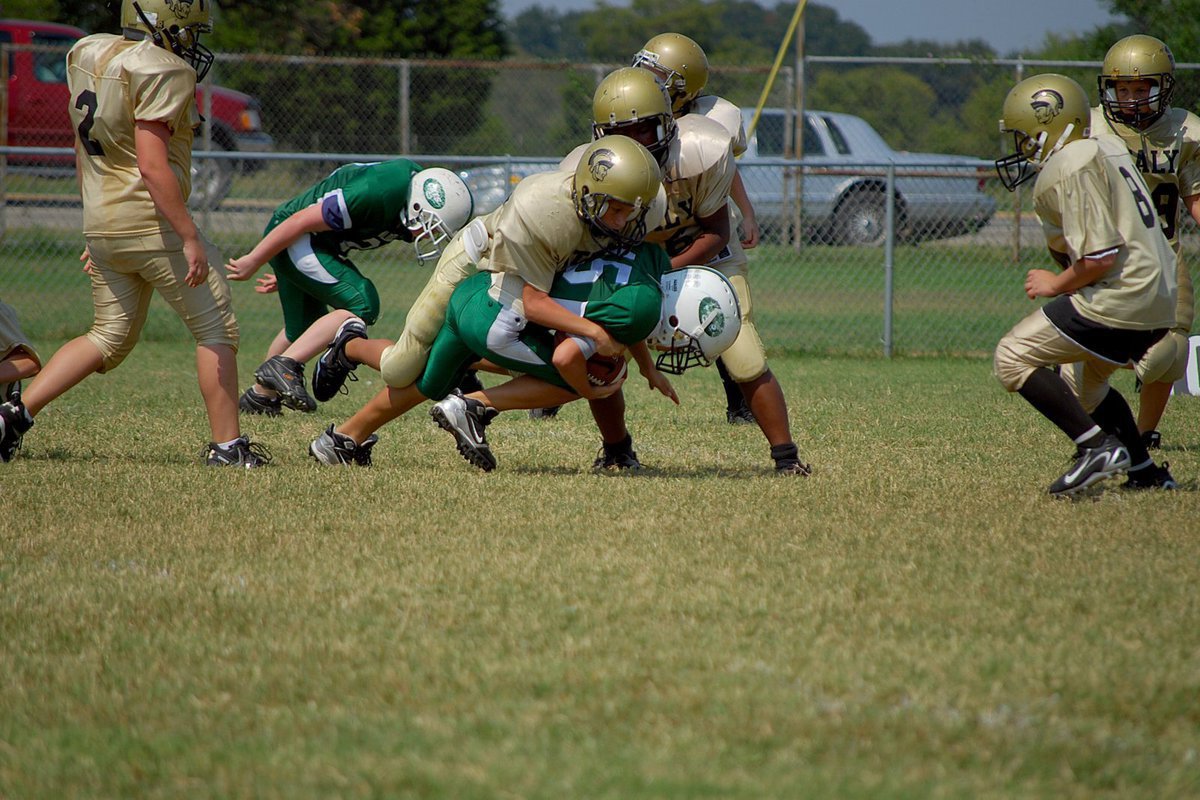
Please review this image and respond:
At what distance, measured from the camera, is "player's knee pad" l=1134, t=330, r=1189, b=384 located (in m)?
5.54

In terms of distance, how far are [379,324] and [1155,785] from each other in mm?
9342

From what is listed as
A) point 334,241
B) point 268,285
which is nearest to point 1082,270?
point 334,241

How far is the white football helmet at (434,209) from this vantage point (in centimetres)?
619

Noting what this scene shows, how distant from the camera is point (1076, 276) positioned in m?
4.68

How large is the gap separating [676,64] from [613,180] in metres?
1.35

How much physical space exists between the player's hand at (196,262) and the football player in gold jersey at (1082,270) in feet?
10.2

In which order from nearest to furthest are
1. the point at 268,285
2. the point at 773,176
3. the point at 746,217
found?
the point at 746,217 < the point at 268,285 < the point at 773,176

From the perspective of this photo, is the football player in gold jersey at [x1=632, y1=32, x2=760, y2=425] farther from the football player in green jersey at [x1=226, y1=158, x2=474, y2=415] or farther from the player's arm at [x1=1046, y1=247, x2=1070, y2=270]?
the player's arm at [x1=1046, y1=247, x2=1070, y2=270]

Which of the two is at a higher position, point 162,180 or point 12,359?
point 162,180

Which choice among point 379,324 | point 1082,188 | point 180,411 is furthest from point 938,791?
point 379,324

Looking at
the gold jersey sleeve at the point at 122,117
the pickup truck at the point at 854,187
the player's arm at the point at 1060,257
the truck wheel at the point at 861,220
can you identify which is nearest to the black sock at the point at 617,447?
the player's arm at the point at 1060,257

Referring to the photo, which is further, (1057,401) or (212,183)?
(212,183)

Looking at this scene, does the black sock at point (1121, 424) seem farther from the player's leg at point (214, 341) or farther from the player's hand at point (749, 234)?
the player's leg at point (214, 341)

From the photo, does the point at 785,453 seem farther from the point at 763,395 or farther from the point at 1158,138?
the point at 1158,138
